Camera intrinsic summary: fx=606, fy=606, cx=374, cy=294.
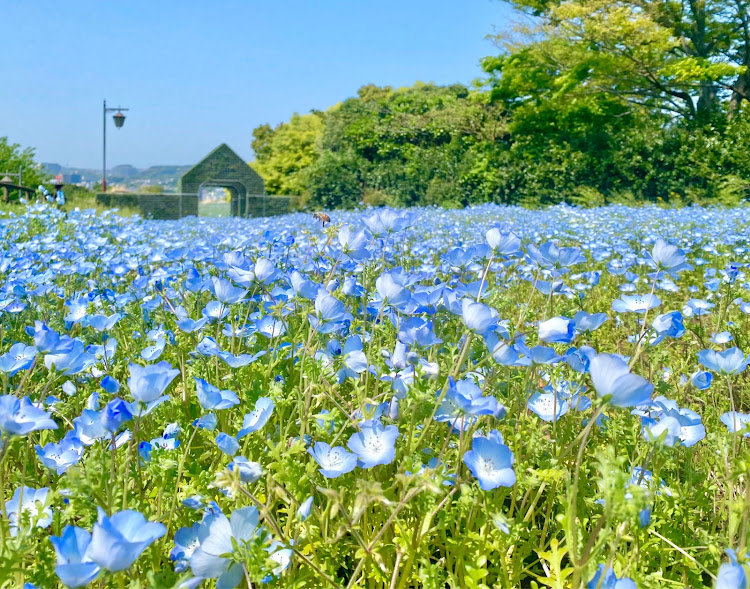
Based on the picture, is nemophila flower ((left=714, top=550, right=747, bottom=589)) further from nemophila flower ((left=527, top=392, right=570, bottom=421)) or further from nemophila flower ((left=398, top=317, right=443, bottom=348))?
nemophila flower ((left=398, top=317, right=443, bottom=348))

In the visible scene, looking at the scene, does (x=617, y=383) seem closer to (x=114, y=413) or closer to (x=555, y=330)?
(x=555, y=330)

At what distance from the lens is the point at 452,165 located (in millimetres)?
19250

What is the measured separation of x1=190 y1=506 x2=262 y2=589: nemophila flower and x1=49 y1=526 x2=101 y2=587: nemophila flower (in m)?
0.17

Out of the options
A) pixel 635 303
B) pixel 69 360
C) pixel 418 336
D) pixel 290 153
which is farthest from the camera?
pixel 290 153

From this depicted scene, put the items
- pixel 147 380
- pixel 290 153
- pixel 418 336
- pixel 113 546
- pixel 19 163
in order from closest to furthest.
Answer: pixel 113 546 < pixel 147 380 < pixel 418 336 < pixel 19 163 < pixel 290 153

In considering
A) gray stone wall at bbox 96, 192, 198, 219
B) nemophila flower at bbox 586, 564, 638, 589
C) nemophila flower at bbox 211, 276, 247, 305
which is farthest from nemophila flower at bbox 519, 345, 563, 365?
gray stone wall at bbox 96, 192, 198, 219

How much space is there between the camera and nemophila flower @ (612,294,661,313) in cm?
158

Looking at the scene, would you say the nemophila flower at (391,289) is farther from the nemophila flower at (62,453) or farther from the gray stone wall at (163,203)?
the gray stone wall at (163,203)

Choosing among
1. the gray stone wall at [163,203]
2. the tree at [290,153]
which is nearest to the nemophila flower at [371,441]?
the gray stone wall at [163,203]

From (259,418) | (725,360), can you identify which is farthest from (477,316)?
(725,360)

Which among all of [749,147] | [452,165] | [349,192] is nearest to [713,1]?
[749,147]

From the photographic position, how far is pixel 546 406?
1582 mm

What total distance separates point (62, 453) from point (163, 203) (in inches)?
905

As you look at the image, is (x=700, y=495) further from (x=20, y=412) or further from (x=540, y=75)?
(x=540, y=75)
